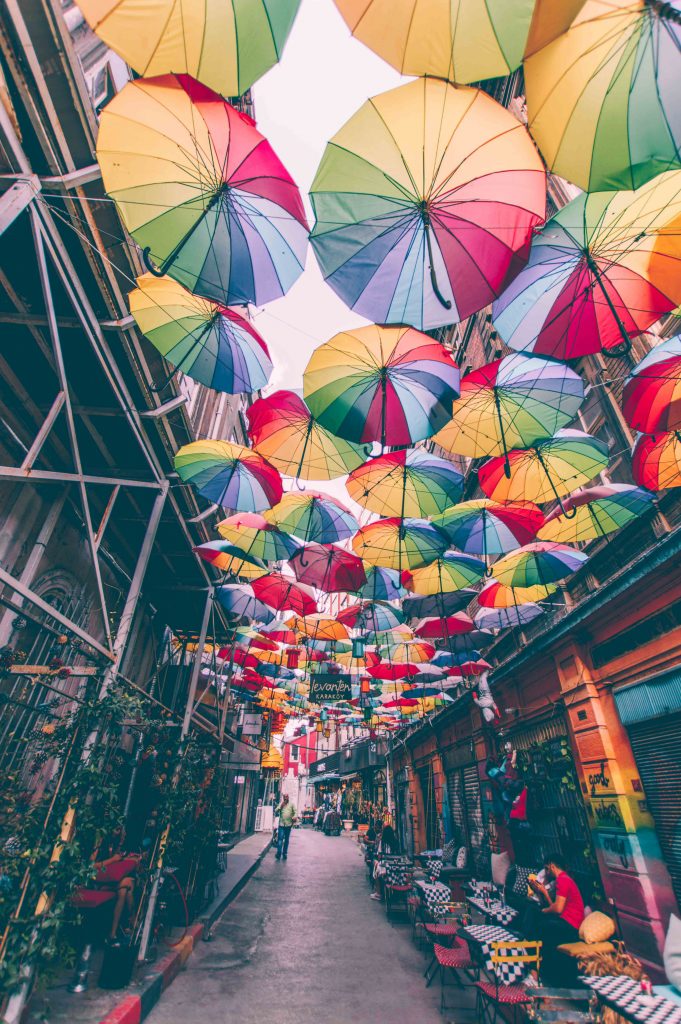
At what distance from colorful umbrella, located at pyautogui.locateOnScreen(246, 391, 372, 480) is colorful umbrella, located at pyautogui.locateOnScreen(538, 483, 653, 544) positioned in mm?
3483

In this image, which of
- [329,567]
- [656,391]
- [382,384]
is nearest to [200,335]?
[382,384]

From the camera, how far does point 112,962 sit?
18.8ft

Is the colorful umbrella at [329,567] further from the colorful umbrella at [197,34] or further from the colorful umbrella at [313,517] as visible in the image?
the colorful umbrella at [197,34]

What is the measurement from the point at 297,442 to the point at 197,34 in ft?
15.0

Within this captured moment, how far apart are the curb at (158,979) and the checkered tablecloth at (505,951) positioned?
4.25 metres

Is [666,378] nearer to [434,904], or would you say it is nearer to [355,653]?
[434,904]

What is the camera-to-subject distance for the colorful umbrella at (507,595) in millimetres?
9359

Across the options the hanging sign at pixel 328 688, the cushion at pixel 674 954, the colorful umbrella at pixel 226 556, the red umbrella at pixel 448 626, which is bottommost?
the cushion at pixel 674 954

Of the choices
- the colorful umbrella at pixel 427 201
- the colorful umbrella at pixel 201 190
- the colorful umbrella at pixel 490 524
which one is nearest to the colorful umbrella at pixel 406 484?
the colorful umbrella at pixel 490 524

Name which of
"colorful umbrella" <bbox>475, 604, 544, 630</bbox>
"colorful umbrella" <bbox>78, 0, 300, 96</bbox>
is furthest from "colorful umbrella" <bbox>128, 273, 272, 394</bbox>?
"colorful umbrella" <bbox>475, 604, 544, 630</bbox>

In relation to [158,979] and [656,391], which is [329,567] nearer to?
[656,391]

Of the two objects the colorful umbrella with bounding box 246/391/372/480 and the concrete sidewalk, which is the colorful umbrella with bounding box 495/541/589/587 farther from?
the concrete sidewalk

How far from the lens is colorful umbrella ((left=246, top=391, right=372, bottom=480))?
6.57 metres

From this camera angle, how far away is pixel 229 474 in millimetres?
7312
